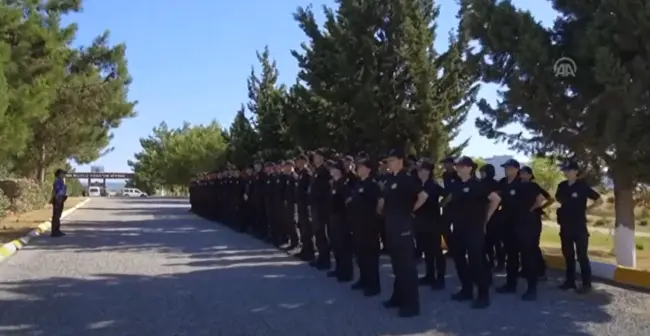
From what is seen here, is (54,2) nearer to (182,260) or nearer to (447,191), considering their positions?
(182,260)

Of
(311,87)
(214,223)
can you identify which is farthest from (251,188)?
(214,223)

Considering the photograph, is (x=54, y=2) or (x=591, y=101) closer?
(x=591, y=101)

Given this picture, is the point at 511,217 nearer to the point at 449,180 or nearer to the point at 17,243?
the point at 449,180

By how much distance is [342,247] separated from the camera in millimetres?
12016

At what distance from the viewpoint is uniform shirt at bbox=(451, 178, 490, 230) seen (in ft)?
32.7

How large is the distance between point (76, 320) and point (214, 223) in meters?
17.4

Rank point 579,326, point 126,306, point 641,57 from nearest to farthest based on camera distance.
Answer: point 579,326, point 126,306, point 641,57

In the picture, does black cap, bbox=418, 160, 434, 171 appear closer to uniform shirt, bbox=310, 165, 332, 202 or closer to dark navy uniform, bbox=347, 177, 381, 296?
dark navy uniform, bbox=347, 177, 381, 296

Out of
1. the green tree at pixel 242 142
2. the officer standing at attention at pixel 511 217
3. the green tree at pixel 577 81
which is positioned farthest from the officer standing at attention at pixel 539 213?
the green tree at pixel 242 142

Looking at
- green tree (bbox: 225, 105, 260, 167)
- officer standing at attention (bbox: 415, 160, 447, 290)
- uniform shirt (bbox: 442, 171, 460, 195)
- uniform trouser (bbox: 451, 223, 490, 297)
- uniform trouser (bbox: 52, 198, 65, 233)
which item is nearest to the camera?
uniform trouser (bbox: 451, 223, 490, 297)

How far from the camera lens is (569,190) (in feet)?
35.2

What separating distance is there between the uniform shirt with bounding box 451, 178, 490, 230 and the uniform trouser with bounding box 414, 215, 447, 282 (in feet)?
4.20
